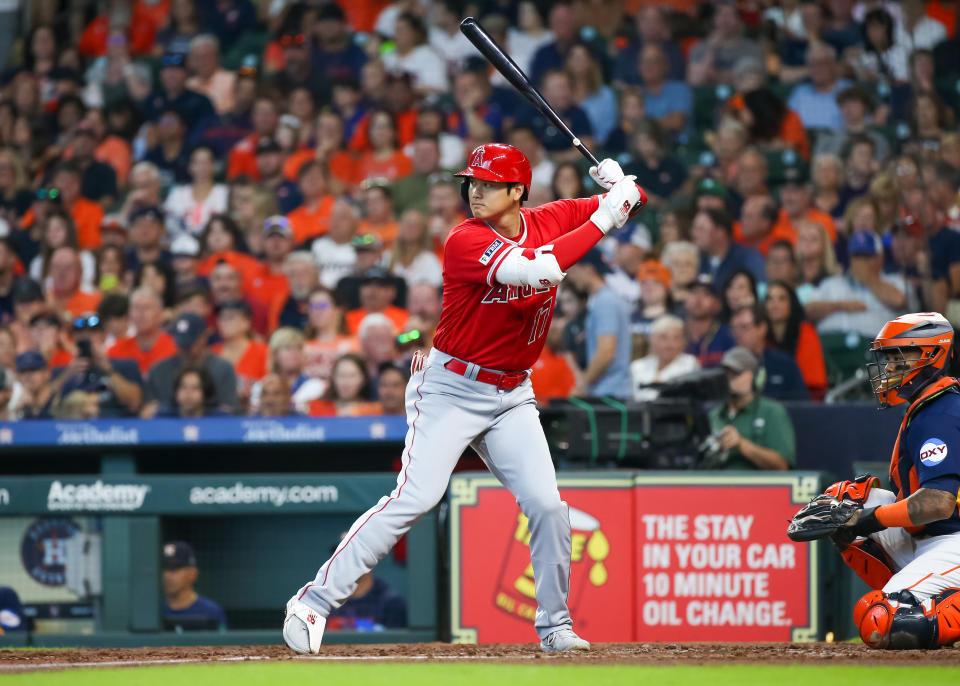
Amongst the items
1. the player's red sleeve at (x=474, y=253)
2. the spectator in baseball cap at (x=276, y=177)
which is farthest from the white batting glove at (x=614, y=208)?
the spectator in baseball cap at (x=276, y=177)

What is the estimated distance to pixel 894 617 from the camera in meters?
4.44

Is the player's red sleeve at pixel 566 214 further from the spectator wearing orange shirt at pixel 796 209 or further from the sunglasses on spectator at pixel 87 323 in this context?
the sunglasses on spectator at pixel 87 323

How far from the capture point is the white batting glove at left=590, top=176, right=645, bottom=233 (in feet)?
15.4


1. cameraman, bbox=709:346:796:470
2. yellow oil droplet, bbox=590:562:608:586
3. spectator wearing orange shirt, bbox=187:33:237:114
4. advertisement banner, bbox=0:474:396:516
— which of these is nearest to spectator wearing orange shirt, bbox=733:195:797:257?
cameraman, bbox=709:346:796:470

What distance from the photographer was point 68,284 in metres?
9.40

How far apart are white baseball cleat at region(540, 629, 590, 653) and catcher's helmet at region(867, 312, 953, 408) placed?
4.80 ft

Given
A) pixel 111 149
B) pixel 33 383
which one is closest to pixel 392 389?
pixel 33 383

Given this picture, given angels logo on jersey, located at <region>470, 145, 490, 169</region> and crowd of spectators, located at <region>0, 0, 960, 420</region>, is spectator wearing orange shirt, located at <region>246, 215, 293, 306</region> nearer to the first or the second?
crowd of spectators, located at <region>0, 0, 960, 420</region>

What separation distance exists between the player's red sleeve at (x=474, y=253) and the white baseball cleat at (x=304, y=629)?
131cm

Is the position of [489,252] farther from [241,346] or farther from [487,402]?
[241,346]

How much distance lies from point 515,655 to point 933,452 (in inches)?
64.4

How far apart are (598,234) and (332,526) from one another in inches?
118

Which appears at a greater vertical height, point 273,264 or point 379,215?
point 379,215

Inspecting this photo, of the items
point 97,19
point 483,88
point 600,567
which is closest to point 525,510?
point 600,567
